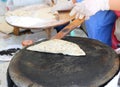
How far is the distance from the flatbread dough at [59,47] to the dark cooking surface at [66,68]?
30 millimetres

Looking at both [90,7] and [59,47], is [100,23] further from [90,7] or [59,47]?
[59,47]

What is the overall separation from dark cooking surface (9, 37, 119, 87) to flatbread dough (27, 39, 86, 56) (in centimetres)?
3

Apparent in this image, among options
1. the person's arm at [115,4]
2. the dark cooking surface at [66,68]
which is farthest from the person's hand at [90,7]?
the dark cooking surface at [66,68]

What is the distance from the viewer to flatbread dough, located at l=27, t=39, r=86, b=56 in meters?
1.02

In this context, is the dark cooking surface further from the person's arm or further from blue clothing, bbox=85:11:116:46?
blue clothing, bbox=85:11:116:46

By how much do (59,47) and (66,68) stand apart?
0.18 metres

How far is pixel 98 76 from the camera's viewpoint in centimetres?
85

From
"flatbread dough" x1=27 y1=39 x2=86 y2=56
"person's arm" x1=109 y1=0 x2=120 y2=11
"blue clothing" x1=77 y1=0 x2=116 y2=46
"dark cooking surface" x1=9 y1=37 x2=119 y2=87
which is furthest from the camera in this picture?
"blue clothing" x1=77 y1=0 x2=116 y2=46

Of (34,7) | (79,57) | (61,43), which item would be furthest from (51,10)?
(79,57)

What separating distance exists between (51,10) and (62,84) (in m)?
1.46

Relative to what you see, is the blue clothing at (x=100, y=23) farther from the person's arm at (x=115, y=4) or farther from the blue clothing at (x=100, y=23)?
the person's arm at (x=115, y=4)

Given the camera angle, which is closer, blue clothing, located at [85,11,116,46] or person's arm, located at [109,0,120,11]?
person's arm, located at [109,0,120,11]

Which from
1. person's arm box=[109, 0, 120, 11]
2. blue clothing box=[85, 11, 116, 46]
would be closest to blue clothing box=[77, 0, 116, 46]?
blue clothing box=[85, 11, 116, 46]

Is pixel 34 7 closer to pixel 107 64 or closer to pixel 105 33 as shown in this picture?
pixel 105 33
